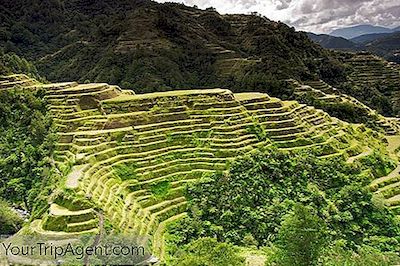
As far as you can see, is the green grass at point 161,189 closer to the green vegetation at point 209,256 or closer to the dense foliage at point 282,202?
the dense foliage at point 282,202

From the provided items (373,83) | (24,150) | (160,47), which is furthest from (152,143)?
(373,83)

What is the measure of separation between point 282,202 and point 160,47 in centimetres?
3550

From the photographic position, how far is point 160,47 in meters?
52.6

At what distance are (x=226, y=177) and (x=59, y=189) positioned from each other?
24.7 feet

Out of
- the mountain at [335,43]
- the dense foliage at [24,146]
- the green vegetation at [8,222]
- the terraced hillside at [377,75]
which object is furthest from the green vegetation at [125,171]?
the mountain at [335,43]

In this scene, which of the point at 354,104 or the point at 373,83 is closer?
the point at 354,104

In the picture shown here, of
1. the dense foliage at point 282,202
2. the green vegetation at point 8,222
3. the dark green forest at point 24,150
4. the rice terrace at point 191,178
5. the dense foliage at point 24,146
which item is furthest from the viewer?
the dense foliage at point 24,146

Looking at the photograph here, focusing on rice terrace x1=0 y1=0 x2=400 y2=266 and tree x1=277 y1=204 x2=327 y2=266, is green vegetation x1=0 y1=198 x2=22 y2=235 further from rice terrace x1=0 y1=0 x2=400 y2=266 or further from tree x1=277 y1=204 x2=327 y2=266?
tree x1=277 y1=204 x2=327 y2=266

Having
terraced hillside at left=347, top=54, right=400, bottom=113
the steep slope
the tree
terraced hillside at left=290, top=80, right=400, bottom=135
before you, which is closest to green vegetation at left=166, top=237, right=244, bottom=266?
the tree

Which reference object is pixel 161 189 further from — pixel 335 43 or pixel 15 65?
pixel 335 43

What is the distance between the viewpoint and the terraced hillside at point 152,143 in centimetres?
1691

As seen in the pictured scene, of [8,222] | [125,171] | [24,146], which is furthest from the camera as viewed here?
[24,146]

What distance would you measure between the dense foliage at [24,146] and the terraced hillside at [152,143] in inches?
28.8

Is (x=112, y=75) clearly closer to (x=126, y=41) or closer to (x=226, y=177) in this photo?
(x=126, y=41)
